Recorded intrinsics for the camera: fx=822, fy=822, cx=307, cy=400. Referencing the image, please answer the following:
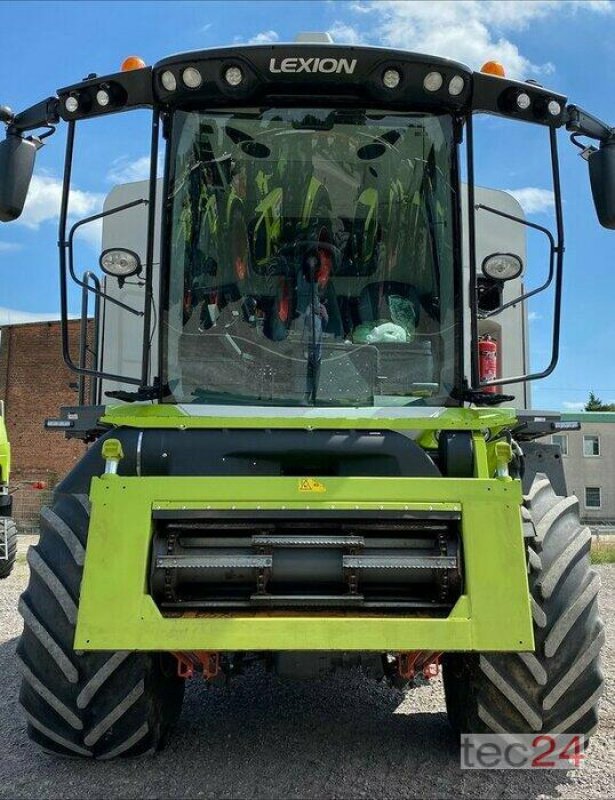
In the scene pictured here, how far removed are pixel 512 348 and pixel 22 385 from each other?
2899 centimetres

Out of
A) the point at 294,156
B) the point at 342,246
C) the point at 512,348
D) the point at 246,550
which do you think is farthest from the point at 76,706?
the point at 512,348

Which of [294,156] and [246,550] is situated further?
[294,156]

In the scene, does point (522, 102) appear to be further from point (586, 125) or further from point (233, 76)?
point (233, 76)

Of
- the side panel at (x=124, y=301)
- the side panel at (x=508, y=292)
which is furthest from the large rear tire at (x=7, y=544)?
the side panel at (x=508, y=292)

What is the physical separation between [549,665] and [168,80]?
3.29 meters

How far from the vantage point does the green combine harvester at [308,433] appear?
336 centimetres

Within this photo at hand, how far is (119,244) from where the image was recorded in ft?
19.8

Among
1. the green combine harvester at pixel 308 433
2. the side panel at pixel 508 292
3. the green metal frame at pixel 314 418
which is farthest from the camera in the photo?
the side panel at pixel 508 292

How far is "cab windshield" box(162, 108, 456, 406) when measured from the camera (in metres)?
4.20

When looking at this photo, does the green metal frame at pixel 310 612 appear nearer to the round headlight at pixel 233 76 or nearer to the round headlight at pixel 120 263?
the round headlight at pixel 120 263

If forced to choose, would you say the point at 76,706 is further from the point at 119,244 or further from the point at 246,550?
the point at 119,244

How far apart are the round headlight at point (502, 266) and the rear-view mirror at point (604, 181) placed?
0.53 meters

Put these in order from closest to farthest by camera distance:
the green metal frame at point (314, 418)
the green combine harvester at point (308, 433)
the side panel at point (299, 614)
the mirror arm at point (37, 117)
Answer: the side panel at point (299, 614) → the green combine harvester at point (308, 433) → the green metal frame at point (314, 418) → the mirror arm at point (37, 117)

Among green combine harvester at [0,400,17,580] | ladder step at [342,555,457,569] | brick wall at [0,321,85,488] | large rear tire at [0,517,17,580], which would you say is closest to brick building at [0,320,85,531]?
brick wall at [0,321,85,488]
